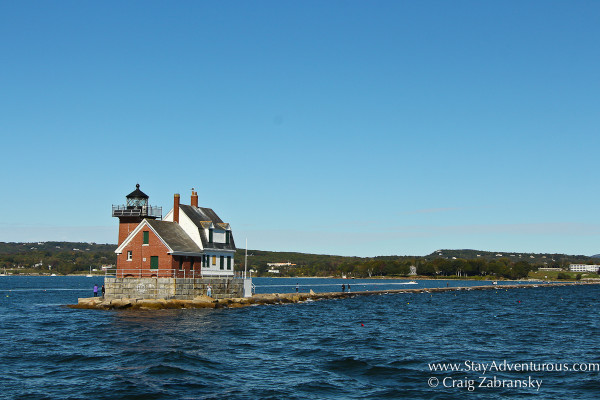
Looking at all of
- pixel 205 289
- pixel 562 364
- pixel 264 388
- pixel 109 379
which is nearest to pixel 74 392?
pixel 109 379

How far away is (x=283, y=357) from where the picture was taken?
3462 cm

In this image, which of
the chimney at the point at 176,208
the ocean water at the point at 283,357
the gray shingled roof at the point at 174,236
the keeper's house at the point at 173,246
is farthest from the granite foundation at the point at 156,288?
the chimney at the point at 176,208

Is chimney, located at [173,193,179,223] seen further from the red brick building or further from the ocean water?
the ocean water

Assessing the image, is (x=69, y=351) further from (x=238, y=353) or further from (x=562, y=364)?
(x=562, y=364)

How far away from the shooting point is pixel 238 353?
3566cm

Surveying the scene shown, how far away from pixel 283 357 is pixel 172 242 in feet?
104

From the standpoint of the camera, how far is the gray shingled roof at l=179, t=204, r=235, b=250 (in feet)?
222

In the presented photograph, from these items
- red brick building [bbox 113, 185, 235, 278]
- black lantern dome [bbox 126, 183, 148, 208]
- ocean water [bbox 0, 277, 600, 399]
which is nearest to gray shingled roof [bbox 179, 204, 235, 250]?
red brick building [bbox 113, 185, 235, 278]

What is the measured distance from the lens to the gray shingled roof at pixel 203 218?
222 ft

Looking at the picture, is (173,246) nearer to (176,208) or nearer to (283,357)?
(176,208)

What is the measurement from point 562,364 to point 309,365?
44.1ft

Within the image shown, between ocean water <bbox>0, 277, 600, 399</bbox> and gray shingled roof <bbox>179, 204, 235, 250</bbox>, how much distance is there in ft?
38.0

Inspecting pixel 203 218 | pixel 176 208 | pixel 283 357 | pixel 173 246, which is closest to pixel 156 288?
pixel 173 246

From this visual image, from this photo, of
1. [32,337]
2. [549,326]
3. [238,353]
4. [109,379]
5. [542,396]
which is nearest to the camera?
[542,396]
